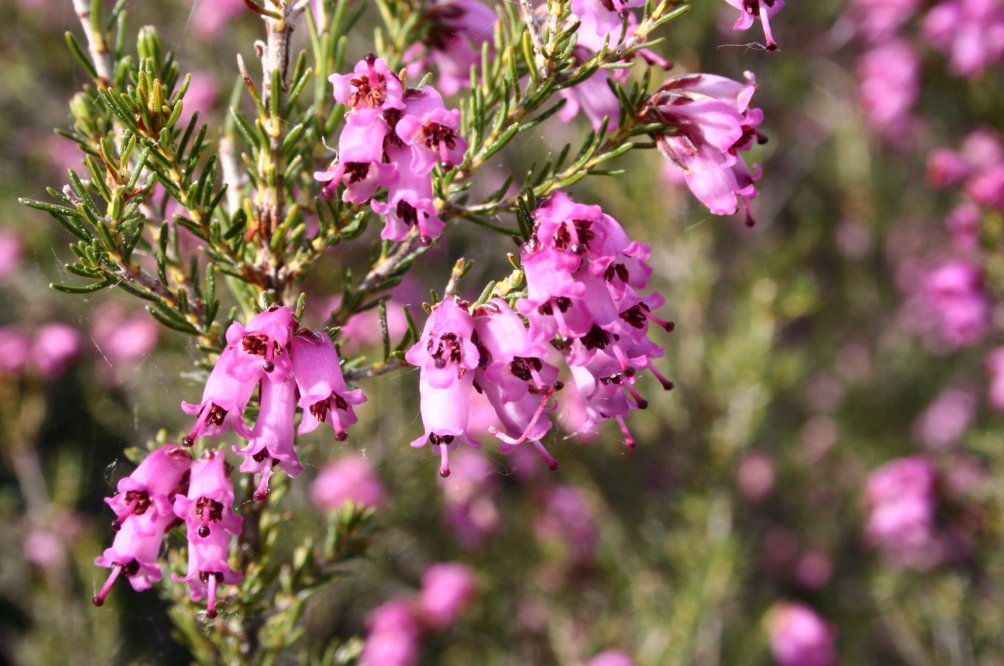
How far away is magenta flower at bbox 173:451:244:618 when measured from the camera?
0.93 meters

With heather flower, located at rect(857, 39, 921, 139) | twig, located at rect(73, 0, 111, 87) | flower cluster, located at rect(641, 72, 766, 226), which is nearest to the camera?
flower cluster, located at rect(641, 72, 766, 226)

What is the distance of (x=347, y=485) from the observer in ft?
10.1

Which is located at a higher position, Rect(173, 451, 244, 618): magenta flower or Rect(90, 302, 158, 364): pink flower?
Rect(173, 451, 244, 618): magenta flower

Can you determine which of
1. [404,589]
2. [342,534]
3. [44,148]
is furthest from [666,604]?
[44,148]

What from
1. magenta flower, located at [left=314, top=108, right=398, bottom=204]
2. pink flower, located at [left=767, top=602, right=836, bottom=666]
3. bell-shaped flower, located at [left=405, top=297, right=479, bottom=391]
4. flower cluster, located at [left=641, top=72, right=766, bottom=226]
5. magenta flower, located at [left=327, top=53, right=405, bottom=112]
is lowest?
pink flower, located at [left=767, top=602, right=836, bottom=666]

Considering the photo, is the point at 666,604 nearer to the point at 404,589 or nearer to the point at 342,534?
the point at 404,589

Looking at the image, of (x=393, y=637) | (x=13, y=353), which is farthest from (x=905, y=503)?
(x=13, y=353)

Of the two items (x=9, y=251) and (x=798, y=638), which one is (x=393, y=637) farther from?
(x=9, y=251)

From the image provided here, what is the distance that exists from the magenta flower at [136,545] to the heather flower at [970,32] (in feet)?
11.6

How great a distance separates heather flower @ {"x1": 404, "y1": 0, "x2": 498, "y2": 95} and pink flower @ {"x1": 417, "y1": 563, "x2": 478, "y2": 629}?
242 centimetres

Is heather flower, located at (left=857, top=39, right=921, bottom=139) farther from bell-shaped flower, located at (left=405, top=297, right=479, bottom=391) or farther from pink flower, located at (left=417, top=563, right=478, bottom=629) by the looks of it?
bell-shaped flower, located at (left=405, top=297, right=479, bottom=391)

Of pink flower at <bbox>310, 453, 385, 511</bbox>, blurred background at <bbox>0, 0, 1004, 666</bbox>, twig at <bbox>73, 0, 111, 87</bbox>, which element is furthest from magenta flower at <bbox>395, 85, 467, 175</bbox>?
pink flower at <bbox>310, 453, 385, 511</bbox>

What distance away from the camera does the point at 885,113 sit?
433 centimetres

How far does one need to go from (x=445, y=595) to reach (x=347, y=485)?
2.03 ft
